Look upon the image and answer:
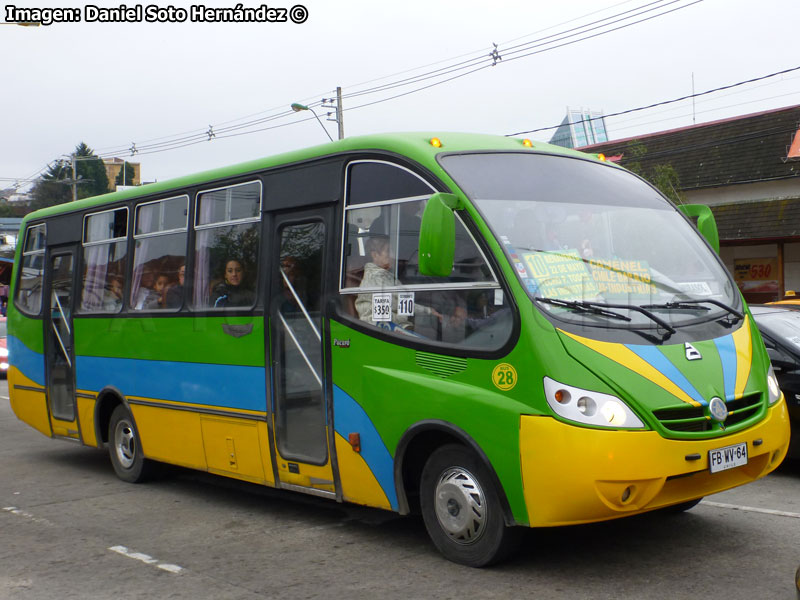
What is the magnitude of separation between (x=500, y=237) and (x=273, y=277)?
2.38 meters

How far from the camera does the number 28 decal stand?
5.33 m

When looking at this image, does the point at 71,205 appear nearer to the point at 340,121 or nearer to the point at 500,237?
the point at 500,237

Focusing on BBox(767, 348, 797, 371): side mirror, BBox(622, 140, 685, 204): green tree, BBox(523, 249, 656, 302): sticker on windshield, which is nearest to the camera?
BBox(523, 249, 656, 302): sticker on windshield

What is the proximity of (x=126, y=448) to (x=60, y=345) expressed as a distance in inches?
69.8

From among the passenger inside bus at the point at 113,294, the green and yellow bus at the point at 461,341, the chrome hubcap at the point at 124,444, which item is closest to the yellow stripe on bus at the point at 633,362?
the green and yellow bus at the point at 461,341

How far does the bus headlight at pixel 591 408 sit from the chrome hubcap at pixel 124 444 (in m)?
5.69

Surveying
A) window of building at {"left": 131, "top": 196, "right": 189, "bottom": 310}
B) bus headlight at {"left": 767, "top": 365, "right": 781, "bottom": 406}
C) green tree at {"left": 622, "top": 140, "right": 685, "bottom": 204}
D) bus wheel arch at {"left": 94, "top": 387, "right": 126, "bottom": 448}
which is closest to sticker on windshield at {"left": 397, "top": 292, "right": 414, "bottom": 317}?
bus headlight at {"left": 767, "top": 365, "right": 781, "bottom": 406}

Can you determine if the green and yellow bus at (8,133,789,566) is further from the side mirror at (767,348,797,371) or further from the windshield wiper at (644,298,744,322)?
the side mirror at (767,348,797,371)

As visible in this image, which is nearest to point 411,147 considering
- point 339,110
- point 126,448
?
point 126,448

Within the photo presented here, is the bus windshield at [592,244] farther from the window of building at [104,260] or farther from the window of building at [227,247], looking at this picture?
the window of building at [104,260]

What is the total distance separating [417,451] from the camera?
6.08 metres

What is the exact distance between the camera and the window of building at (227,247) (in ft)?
25.2

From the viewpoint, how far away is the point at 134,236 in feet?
30.8

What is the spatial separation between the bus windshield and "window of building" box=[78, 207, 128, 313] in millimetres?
4747
